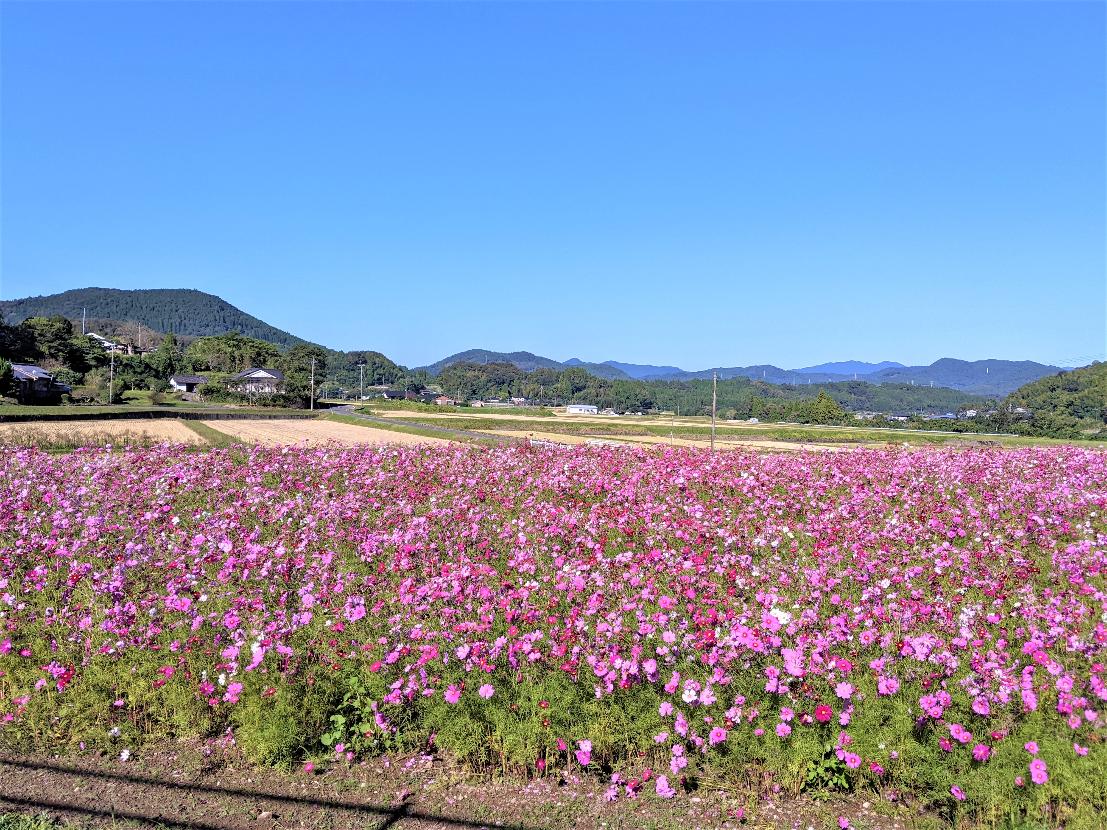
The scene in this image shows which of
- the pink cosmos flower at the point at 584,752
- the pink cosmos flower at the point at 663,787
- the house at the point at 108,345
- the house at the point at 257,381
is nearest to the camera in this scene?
the pink cosmos flower at the point at 663,787

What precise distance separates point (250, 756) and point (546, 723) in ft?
7.08

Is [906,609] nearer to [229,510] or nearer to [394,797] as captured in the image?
[394,797]

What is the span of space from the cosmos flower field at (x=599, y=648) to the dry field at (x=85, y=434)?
881 inches

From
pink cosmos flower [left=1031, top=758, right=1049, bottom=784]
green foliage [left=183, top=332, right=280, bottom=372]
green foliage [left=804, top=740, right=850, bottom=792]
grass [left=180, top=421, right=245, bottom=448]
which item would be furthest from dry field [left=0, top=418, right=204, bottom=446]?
green foliage [left=183, top=332, right=280, bottom=372]

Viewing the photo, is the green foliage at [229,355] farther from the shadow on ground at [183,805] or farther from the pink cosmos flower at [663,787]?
the pink cosmos flower at [663,787]

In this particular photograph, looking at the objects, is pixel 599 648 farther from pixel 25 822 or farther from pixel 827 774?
pixel 25 822

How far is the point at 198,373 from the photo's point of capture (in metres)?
132

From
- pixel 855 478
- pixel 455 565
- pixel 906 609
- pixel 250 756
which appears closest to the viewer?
pixel 250 756

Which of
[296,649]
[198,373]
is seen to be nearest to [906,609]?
[296,649]

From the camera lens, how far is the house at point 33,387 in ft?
205

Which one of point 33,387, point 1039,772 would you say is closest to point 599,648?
point 1039,772

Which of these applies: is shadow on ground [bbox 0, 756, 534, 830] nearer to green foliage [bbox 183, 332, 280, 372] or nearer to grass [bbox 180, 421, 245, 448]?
grass [bbox 180, 421, 245, 448]

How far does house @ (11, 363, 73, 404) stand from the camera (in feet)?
205

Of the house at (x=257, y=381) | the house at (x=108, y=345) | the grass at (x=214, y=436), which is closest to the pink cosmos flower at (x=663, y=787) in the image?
the grass at (x=214, y=436)
